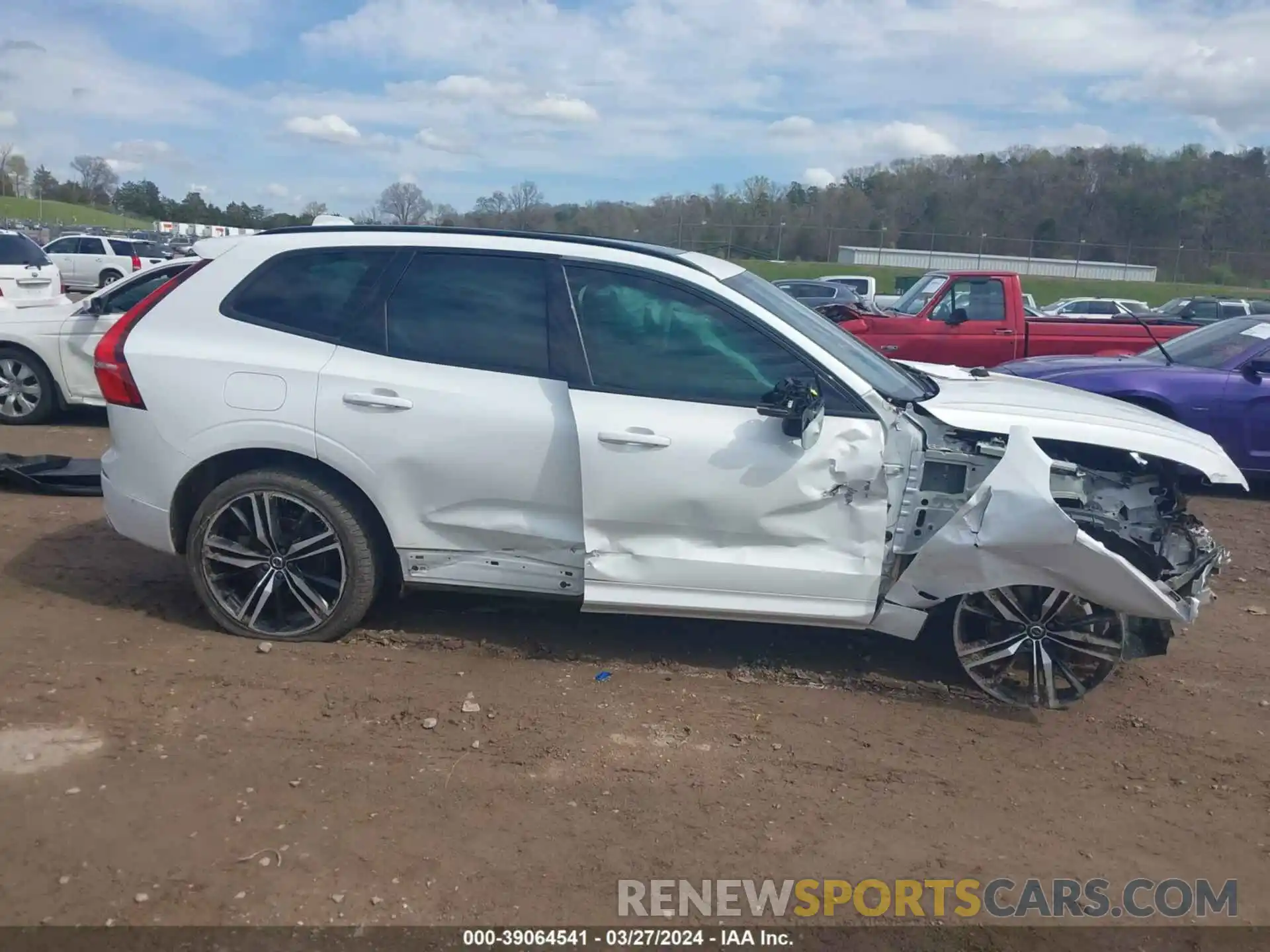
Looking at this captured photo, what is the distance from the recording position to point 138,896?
2969 millimetres

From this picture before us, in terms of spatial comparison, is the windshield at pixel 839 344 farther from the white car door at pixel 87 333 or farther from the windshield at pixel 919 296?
the windshield at pixel 919 296

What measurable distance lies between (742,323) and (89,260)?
29.8 meters

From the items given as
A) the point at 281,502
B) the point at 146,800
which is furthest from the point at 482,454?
the point at 146,800

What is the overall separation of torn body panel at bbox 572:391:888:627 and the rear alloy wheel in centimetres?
46

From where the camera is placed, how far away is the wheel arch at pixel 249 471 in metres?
4.56

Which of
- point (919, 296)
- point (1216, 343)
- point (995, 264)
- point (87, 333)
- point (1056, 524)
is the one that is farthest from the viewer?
point (995, 264)

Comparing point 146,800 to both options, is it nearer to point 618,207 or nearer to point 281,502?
point 281,502

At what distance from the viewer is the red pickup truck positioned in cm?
1192

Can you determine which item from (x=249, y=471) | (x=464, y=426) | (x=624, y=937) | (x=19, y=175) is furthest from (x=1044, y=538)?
(x=19, y=175)

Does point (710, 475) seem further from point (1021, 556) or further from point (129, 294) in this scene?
point (129, 294)

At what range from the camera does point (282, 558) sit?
4.62 metres

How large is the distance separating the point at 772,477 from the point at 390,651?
1.92 metres

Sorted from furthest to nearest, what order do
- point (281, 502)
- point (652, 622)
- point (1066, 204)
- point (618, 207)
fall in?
point (1066, 204)
point (618, 207)
point (652, 622)
point (281, 502)

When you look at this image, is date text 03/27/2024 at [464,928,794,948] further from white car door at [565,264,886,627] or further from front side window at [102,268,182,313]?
front side window at [102,268,182,313]
